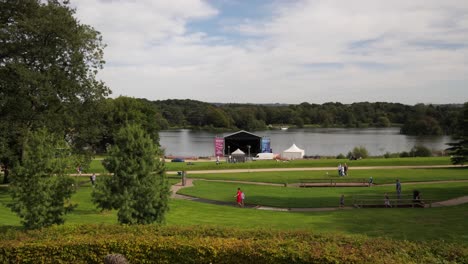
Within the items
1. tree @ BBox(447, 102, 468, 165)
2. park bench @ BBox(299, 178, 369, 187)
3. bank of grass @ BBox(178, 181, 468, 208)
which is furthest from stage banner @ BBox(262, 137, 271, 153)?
bank of grass @ BBox(178, 181, 468, 208)

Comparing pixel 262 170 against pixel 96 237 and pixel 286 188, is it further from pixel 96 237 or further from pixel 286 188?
pixel 96 237

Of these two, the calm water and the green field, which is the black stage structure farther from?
the green field

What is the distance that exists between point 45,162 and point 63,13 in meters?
18.3

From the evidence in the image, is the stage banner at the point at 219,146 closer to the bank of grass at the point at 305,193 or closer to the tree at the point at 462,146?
the tree at the point at 462,146

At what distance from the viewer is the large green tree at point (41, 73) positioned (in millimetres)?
29000

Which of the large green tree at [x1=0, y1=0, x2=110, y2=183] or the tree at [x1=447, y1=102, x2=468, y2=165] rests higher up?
the large green tree at [x1=0, y1=0, x2=110, y2=183]

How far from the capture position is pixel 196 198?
Result: 104 ft

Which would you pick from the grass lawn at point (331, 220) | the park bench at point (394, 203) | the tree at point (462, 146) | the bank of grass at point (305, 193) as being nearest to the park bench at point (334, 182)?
the bank of grass at point (305, 193)

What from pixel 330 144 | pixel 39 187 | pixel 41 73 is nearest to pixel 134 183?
pixel 39 187

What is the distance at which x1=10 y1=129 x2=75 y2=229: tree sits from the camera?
1612 centimetres

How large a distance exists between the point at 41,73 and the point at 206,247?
22.6 meters

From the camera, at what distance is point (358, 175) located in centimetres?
4369

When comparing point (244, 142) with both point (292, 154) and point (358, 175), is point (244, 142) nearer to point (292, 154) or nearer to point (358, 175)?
point (292, 154)

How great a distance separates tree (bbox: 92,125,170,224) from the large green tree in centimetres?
1439
